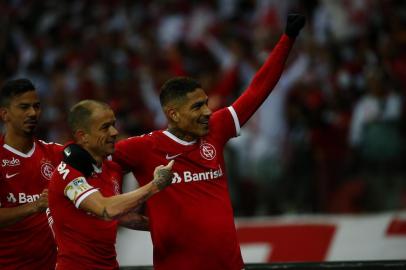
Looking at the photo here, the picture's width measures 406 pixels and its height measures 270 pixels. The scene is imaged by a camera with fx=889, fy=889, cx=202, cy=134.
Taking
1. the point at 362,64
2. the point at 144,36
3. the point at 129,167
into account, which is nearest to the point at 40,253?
the point at 129,167

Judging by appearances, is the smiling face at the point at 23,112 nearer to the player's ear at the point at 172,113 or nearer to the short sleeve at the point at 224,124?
the player's ear at the point at 172,113

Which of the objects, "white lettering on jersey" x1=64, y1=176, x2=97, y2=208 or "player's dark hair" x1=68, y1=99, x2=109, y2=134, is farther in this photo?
"player's dark hair" x1=68, y1=99, x2=109, y2=134

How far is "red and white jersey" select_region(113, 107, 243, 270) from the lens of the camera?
5.85m

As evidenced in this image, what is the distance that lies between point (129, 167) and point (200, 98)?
68 cm

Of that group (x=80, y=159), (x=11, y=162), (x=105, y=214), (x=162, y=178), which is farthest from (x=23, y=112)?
(x=162, y=178)

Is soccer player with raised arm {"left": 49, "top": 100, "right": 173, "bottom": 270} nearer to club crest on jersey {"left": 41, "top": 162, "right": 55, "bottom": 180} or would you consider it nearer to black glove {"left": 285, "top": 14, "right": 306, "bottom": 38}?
club crest on jersey {"left": 41, "top": 162, "right": 55, "bottom": 180}

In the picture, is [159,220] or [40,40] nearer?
[159,220]

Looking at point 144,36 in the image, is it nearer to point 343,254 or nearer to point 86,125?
point 343,254

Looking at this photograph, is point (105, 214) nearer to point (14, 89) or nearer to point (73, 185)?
point (73, 185)

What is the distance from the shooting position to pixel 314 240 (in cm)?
947

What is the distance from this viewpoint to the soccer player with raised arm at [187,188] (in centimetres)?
585

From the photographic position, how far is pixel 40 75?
→ 581 inches

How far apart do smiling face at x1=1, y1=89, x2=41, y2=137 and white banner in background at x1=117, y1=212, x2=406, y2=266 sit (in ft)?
11.8

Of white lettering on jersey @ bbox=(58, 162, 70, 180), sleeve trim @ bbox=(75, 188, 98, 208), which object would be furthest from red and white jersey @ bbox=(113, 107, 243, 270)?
sleeve trim @ bbox=(75, 188, 98, 208)
